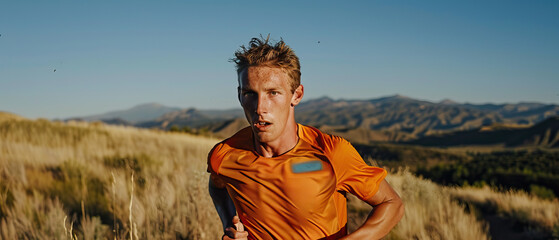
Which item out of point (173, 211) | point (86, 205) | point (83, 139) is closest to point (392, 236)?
point (173, 211)

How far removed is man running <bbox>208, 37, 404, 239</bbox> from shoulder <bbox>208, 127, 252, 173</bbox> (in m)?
0.13

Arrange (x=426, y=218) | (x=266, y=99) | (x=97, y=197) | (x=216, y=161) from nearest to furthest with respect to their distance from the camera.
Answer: (x=266, y=99) < (x=216, y=161) < (x=426, y=218) < (x=97, y=197)

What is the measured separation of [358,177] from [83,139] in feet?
36.6

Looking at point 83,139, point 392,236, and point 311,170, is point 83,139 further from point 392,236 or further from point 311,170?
point 311,170

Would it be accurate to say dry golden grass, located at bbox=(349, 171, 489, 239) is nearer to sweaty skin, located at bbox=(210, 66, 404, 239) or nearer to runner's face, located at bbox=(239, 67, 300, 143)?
sweaty skin, located at bbox=(210, 66, 404, 239)

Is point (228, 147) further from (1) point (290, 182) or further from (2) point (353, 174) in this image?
(2) point (353, 174)

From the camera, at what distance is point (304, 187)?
1.50m

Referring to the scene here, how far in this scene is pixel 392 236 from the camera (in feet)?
15.1

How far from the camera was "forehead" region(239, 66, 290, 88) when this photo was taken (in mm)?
1493

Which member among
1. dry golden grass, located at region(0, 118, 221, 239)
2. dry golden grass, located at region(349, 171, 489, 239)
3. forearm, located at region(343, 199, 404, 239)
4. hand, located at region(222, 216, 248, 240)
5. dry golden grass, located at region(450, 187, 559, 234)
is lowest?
dry golden grass, located at region(450, 187, 559, 234)

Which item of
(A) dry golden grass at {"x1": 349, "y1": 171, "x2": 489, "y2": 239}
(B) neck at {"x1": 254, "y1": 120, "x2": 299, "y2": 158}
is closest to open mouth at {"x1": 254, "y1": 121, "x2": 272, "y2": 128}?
(B) neck at {"x1": 254, "y1": 120, "x2": 299, "y2": 158}

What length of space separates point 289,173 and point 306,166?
0.26 feet

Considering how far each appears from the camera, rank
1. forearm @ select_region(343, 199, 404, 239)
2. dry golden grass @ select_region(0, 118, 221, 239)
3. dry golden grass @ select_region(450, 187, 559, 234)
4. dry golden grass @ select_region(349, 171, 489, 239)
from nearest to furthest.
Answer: forearm @ select_region(343, 199, 404, 239), dry golden grass @ select_region(0, 118, 221, 239), dry golden grass @ select_region(349, 171, 489, 239), dry golden grass @ select_region(450, 187, 559, 234)

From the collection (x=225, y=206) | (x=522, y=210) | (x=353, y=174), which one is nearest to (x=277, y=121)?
(x=353, y=174)
